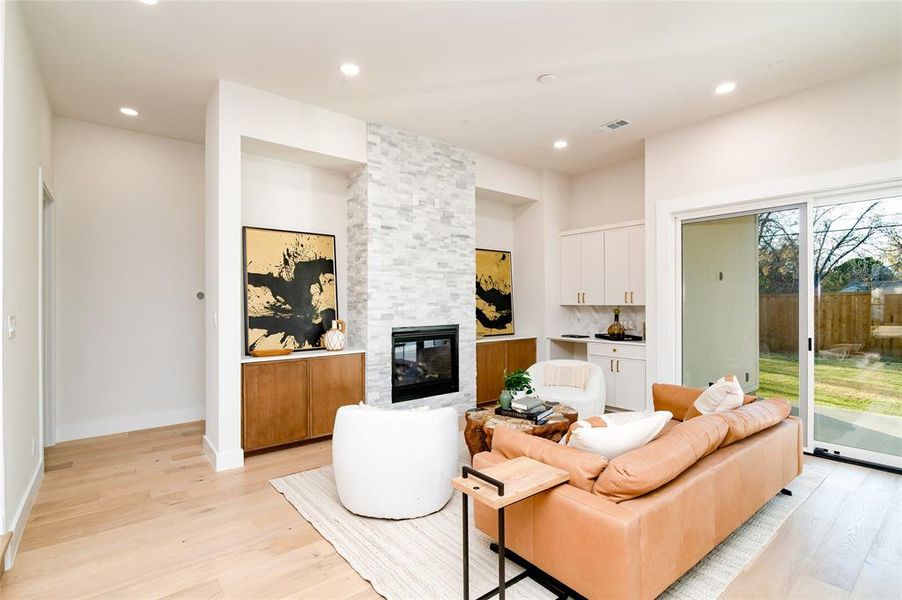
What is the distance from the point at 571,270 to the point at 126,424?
17.9ft

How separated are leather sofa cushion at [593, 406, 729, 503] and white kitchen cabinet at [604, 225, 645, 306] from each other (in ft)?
11.1

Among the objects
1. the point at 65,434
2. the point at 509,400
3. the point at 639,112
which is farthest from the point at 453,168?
the point at 65,434

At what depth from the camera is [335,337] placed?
4426 millimetres

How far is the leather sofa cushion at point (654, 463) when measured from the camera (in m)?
1.83

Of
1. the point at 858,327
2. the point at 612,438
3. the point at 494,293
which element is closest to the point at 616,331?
the point at 494,293

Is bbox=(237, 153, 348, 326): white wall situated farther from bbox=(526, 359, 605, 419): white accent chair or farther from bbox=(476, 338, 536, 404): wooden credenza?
bbox=(526, 359, 605, 419): white accent chair

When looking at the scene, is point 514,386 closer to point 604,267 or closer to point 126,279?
point 604,267

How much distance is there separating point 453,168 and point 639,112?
2022mm

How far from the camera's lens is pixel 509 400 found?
350 cm

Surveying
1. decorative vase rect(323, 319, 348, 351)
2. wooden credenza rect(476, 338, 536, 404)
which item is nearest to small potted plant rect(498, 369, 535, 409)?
decorative vase rect(323, 319, 348, 351)

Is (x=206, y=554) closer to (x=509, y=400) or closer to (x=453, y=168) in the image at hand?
(x=509, y=400)

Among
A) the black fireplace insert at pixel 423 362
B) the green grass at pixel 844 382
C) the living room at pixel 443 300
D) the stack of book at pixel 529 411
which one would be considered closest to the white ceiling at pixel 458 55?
the living room at pixel 443 300

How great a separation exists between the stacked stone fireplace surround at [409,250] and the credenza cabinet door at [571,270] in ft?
5.03

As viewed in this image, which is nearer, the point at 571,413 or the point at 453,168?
the point at 571,413
